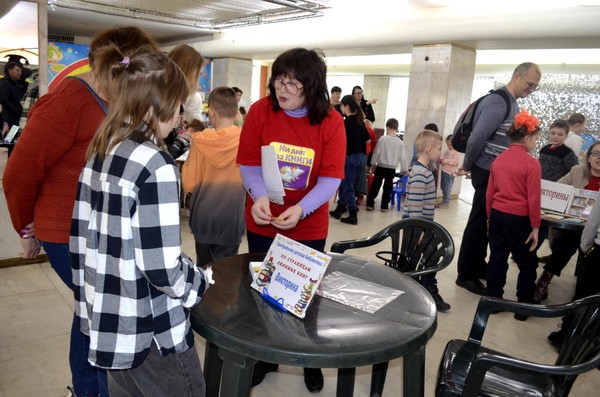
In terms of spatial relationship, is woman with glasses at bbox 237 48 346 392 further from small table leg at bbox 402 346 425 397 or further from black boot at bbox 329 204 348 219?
black boot at bbox 329 204 348 219

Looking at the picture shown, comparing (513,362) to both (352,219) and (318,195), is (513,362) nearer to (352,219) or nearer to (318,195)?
(318,195)

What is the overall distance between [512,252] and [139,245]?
308 cm

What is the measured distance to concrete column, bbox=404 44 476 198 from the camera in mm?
7402

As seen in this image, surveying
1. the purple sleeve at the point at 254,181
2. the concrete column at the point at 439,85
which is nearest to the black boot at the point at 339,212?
the concrete column at the point at 439,85

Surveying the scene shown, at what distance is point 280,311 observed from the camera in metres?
1.43

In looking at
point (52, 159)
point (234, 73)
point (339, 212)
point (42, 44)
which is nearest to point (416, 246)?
point (52, 159)

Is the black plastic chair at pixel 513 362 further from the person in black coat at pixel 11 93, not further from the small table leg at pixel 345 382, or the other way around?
the person in black coat at pixel 11 93

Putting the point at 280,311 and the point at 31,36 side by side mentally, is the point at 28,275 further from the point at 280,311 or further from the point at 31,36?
the point at 280,311

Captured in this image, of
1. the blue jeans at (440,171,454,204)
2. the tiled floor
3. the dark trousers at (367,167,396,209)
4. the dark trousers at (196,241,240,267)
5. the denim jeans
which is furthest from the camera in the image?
the blue jeans at (440,171,454,204)

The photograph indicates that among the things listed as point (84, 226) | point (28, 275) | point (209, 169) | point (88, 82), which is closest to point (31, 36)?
point (28, 275)

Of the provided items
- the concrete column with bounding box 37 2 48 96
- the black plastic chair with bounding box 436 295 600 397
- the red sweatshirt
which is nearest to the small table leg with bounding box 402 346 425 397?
the black plastic chair with bounding box 436 295 600 397

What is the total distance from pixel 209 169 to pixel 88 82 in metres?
1.29

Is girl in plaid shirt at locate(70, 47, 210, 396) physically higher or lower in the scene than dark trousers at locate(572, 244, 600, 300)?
higher

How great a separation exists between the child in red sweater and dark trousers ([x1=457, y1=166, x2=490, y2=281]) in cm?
26
